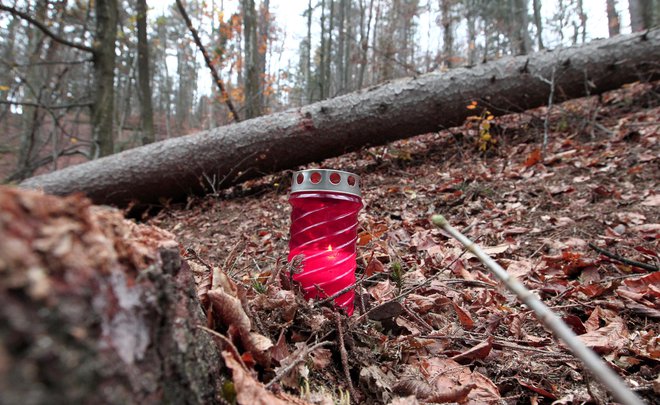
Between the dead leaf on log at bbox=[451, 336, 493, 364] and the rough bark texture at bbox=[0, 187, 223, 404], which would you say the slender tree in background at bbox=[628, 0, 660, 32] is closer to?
the dead leaf on log at bbox=[451, 336, 493, 364]

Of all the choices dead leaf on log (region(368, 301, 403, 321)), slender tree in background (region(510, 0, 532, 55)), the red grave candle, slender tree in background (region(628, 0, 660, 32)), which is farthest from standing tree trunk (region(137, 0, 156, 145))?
slender tree in background (region(510, 0, 532, 55))

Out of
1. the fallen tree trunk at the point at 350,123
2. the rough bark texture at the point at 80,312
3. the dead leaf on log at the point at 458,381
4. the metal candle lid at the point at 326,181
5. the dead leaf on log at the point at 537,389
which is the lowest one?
the dead leaf on log at the point at 537,389

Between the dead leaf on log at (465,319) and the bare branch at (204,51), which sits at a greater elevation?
the bare branch at (204,51)

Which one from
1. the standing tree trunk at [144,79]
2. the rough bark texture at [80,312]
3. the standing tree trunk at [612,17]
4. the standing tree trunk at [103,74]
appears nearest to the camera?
the rough bark texture at [80,312]

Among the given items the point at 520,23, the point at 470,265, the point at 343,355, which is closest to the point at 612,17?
the point at 520,23

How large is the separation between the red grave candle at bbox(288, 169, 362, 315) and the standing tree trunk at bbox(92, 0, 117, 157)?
6.02m

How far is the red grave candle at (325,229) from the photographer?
144 centimetres

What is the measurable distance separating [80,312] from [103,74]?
757 centimetres

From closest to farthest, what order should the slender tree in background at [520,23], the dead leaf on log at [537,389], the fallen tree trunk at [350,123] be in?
the dead leaf on log at [537,389], the fallen tree trunk at [350,123], the slender tree in background at [520,23]

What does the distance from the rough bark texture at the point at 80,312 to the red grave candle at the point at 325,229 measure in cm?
89

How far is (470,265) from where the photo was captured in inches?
95.3

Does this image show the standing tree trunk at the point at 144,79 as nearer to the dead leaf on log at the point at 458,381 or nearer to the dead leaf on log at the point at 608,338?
the dead leaf on log at the point at 458,381

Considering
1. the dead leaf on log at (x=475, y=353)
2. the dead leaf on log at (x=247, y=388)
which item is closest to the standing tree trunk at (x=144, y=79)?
the dead leaf on log at (x=475, y=353)

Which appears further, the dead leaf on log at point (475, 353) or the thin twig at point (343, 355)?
the dead leaf on log at point (475, 353)
